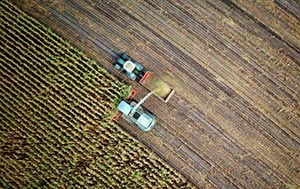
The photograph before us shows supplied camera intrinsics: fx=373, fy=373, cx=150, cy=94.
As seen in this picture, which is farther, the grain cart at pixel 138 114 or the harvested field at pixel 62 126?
the harvested field at pixel 62 126

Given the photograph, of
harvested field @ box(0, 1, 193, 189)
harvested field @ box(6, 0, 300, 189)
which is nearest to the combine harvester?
harvested field @ box(6, 0, 300, 189)

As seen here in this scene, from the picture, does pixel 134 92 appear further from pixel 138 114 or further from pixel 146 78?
pixel 138 114

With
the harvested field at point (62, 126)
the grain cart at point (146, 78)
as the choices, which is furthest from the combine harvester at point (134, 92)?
the harvested field at point (62, 126)

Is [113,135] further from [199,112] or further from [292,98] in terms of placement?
[292,98]

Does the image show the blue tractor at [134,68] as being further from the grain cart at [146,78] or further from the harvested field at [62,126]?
the harvested field at [62,126]

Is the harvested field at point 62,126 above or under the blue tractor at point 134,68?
under
